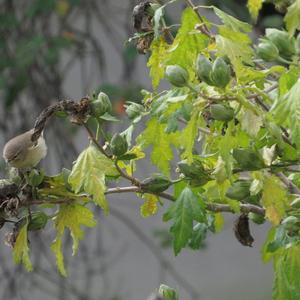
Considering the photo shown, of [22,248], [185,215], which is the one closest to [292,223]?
[185,215]

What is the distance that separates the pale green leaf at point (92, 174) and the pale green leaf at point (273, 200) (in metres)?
0.19

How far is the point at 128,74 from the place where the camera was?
11.4ft

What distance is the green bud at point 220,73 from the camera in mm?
1012

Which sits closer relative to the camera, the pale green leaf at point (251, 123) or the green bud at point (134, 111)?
the pale green leaf at point (251, 123)

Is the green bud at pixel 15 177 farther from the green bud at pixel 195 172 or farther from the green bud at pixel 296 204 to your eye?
the green bud at pixel 296 204

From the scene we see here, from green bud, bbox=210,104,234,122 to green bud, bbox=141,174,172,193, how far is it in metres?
0.18

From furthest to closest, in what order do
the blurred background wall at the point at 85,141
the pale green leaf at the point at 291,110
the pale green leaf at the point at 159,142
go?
the blurred background wall at the point at 85,141 < the pale green leaf at the point at 159,142 < the pale green leaf at the point at 291,110

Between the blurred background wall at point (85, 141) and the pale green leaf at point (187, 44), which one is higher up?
the pale green leaf at point (187, 44)

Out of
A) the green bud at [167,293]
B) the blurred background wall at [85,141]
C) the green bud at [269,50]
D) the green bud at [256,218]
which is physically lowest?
the blurred background wall at [85,141]

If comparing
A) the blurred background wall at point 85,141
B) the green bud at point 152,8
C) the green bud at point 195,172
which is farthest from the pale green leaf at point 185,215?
the blurred background wall at point 85,141

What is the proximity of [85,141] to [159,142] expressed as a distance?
2.78 m

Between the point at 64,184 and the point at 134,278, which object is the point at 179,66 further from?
the point at 134,278

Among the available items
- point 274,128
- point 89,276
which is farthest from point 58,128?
point 274,128

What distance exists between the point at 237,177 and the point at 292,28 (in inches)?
8.6
